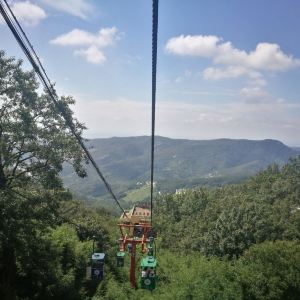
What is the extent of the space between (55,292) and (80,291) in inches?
95.7

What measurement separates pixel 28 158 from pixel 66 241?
12376 millimetres

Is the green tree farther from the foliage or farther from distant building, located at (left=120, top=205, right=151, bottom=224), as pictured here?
distant building, located at (left=120, top=205, right=151, bottom=224)

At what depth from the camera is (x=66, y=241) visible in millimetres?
33844

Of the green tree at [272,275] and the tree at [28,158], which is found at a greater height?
the tree at [28,158]

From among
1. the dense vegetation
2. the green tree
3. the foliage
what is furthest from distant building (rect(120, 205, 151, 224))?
the green tree

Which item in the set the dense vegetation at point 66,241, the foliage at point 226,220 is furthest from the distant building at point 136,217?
the foliage at point 226,220

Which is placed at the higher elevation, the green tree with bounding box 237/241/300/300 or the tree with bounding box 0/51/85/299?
the tree with bounding box 0/51/85/299

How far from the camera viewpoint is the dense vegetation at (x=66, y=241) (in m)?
22.4

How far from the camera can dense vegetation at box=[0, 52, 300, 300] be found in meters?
22.4

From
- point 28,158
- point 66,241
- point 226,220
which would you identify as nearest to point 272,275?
point 226,220

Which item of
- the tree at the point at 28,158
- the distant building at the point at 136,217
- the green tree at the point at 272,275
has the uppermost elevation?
the tree at the point at 28,158

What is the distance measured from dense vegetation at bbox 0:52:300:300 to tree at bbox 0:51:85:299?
0.06 m

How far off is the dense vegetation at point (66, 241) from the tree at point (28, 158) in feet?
0.18

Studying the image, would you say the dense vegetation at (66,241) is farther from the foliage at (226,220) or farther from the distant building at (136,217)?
the distant building at (136,217)
